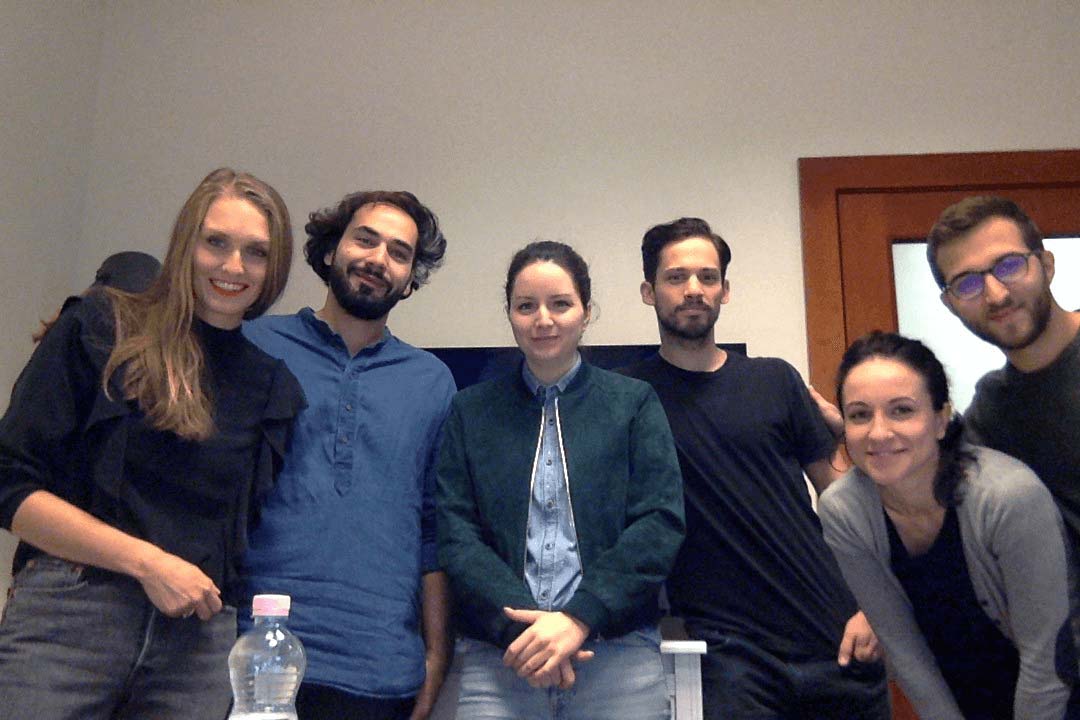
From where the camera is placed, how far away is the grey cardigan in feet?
4.65

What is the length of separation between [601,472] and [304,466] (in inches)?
22.4

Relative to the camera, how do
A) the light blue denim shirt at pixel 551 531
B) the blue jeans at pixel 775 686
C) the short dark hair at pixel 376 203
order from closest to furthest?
the light blue denim shirt at pixel 551 531
the blue jeans at pixel 775 686
the short dark hair at pixel 376 203

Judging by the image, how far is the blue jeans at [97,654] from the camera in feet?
4.15

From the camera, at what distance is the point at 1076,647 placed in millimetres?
1424

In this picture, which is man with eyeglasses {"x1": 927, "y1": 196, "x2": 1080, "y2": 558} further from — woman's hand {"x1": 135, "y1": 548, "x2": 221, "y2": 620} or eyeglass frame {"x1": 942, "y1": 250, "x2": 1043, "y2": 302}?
woman's hand {"x1": 135, "y1": 548, "x2": 221, "y2": 620}

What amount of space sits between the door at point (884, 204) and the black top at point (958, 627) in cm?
130

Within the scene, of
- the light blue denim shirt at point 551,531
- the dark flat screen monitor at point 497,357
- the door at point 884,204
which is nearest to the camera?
the light blue denim shirt at point 551,531

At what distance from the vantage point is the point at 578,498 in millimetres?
1659

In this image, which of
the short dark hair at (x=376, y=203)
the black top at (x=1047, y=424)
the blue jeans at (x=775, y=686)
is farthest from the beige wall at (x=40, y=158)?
the black top at (x=1047, y=424)

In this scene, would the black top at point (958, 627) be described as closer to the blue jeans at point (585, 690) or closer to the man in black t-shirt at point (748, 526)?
the man in black t-shirt at point (748, 526)

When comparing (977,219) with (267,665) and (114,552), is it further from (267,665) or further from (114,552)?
(114,552)

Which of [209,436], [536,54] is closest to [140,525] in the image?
[209,436]

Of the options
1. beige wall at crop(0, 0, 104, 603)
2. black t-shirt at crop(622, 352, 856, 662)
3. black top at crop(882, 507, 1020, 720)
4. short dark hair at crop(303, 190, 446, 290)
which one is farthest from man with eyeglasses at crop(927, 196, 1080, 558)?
beige wall at crop(0, 0, 104, 603)

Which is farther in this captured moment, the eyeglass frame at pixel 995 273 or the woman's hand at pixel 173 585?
the eyeglass frame at pixel 995 273
